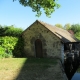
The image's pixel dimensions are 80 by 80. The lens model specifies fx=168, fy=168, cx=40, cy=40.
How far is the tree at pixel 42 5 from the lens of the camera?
2553cm

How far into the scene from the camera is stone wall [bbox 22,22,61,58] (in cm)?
2348

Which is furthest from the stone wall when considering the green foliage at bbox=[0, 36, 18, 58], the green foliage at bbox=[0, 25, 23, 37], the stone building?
the green foliage at bbox=[0, 25, 23, 37]

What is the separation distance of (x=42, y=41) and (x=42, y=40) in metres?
0.15

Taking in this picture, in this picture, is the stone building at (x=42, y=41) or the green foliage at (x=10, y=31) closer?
the stone building at (x=42, y=41)

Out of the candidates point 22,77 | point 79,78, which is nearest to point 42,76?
point 22,77

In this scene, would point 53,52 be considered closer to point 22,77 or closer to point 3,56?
point 3,56

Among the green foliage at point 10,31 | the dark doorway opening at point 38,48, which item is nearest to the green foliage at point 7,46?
the dark doorway opening at point 38,48

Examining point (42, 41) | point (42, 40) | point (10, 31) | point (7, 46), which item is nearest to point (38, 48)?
point (42, 41)

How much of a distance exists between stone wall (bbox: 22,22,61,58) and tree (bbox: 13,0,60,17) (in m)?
3.56

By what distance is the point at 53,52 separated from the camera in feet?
77.8

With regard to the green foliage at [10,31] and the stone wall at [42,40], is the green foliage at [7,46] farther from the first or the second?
the green foliage at [10,31]

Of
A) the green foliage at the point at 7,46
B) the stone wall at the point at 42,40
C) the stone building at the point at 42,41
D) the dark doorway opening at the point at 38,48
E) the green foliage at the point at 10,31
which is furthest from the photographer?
the green foliage at the point at 10,31

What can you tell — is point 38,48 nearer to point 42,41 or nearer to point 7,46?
point 42,41

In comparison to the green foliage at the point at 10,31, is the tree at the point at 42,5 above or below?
above
